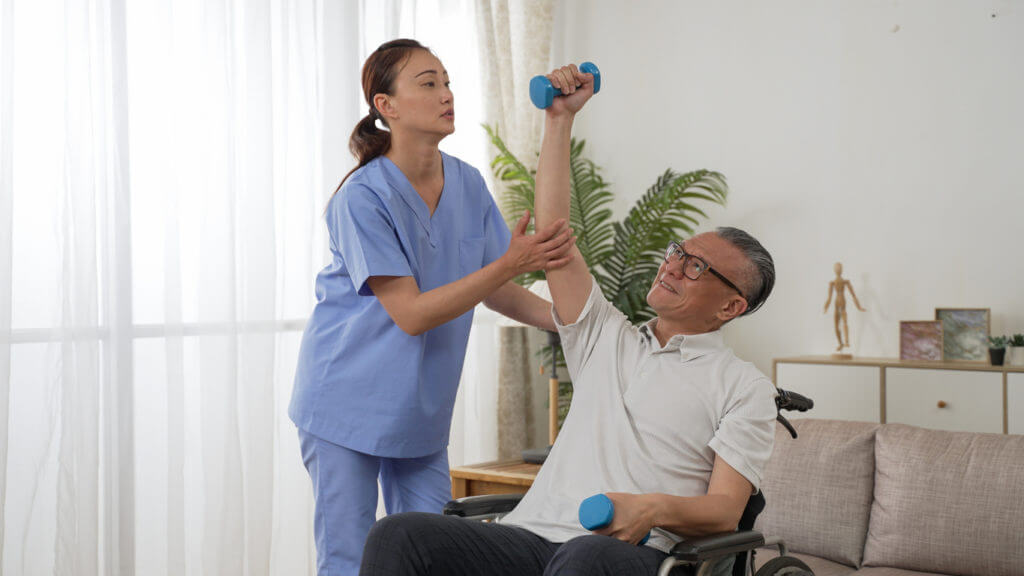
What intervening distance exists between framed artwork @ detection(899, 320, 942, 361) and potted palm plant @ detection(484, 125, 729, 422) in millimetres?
895

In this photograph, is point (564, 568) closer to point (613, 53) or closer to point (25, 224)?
point (25, 224)

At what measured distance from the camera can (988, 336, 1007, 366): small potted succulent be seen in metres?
3.17

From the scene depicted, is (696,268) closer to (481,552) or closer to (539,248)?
(539,248)

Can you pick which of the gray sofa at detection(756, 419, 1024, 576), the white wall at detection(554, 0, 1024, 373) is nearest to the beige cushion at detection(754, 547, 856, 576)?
the gray sofa at detection(756, 419, 1024, 576)

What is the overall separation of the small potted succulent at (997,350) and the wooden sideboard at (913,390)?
4 centimetres

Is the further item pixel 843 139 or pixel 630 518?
pixel 843 139

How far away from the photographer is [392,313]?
171 centimetres

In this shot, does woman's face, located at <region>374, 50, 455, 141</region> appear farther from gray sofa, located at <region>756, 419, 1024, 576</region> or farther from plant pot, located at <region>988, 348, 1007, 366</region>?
plant pot, located at <region>988, 348, 1007, 366</region>

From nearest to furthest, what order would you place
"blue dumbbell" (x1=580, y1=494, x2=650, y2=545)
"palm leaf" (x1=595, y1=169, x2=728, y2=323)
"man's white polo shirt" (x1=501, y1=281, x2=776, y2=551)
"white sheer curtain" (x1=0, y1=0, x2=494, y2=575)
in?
1. "blue dumbbell" (x1=580, y1=494, x2=650, y2=545)
2. "man's white polo shirt" (x1=501, y1=281, x2=776, y2=551)
3. "white sheer curtain" (x1=0, y1=0, x2=494, y2=575)
4. "palm leaf" (x1=595, y1=169, x2=728, y2=323)

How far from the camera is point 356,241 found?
67.9 inches

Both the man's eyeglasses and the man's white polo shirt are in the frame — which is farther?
the man's eyeglasses

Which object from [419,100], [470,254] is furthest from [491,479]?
[419,100]

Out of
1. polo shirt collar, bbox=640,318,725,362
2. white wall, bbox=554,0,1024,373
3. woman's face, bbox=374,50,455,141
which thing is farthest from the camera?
white wall, bbox=554,0,1024,373

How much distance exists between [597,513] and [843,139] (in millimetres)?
2883
